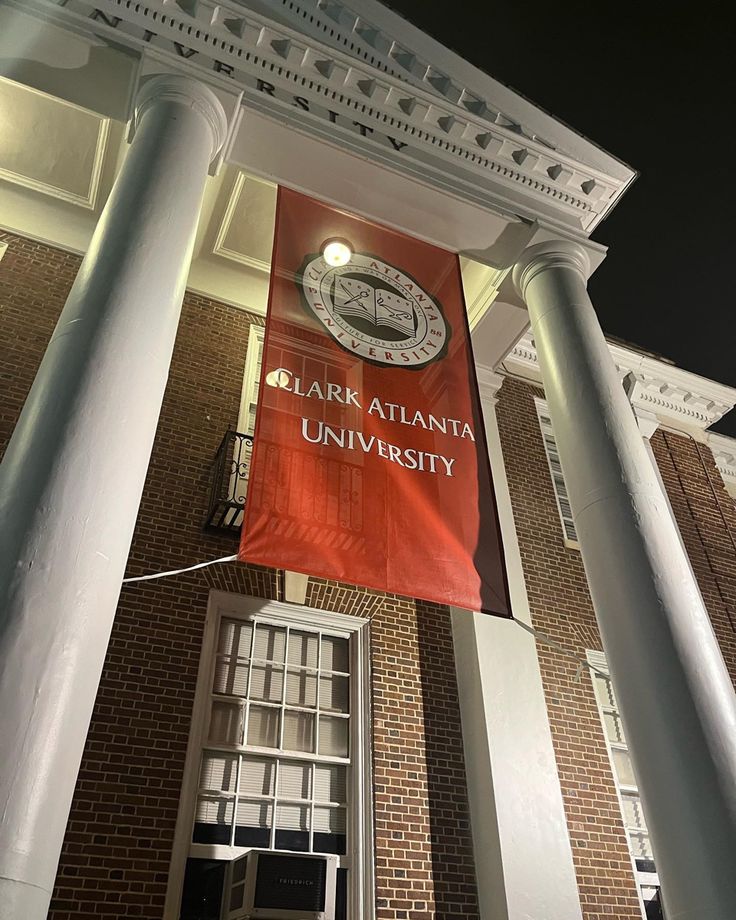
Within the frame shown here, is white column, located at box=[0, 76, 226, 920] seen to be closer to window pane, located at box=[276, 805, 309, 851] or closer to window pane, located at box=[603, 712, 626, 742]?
window pane, located at box=[276, 805, 309, 851]

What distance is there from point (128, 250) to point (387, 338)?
250 centimetres

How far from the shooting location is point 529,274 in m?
8.20

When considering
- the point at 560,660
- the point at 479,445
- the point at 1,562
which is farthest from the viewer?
the point at 560,660

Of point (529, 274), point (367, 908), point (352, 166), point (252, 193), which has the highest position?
point (252, 193)

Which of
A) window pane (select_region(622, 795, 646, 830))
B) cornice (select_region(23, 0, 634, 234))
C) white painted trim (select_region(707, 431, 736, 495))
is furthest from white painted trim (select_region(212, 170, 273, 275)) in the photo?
white painted trim (select_region(707, 431, 736, 495))

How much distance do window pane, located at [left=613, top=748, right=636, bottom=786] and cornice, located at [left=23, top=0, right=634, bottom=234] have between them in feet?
20.9

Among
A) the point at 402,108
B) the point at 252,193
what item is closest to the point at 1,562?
the point at 402,108

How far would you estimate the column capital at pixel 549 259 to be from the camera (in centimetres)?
812

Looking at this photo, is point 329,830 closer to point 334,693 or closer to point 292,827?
point 292,827

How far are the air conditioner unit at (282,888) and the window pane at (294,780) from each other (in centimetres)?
105

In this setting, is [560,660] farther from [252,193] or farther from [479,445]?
[252,193]

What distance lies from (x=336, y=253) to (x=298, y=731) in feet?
16.0

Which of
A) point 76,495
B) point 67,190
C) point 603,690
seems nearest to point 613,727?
point 603,690

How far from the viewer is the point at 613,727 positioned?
911 cm
